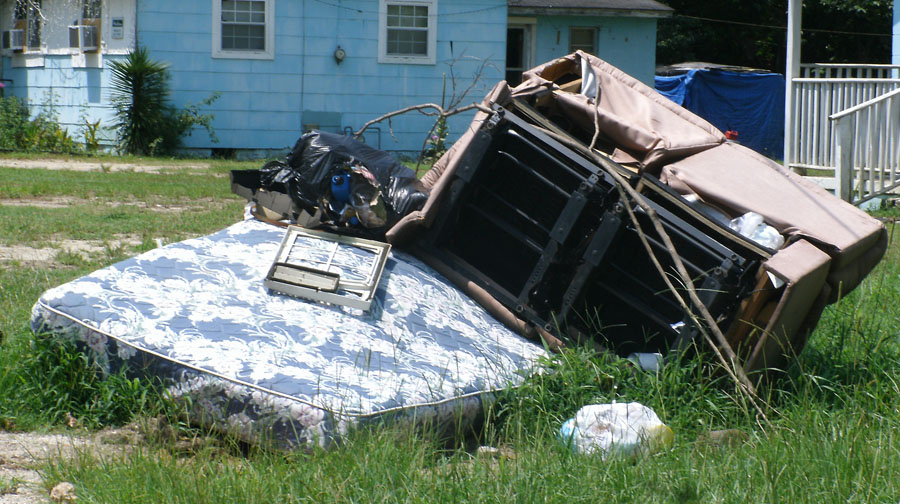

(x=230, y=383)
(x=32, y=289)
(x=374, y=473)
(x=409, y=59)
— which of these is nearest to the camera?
(x=374, y=473)

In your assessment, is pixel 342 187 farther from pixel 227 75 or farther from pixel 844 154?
pixel 227 75

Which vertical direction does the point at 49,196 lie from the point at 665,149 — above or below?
below

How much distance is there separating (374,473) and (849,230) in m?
2.77

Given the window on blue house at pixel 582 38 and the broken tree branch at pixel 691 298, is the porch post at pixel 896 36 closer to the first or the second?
the window on blue house at pixel 582 38

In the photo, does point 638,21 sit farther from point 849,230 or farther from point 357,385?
point 357,385

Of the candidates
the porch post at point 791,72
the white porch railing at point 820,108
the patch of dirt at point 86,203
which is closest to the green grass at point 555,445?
the patch of dirt at point 86,203

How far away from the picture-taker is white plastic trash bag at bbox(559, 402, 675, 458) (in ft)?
11.7

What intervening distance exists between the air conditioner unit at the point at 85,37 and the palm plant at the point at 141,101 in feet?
2.86

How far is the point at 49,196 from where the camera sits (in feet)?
32.7

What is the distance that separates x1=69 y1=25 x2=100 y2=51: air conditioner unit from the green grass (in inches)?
472

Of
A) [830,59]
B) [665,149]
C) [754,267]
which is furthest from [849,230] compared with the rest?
[830,59]

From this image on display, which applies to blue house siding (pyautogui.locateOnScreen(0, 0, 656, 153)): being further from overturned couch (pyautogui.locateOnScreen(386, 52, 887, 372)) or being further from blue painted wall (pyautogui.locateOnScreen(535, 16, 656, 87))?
A: overturned couch (pyautogui.locateOnScreen(386, 52, 887, 372))

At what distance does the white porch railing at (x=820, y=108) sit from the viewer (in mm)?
11078

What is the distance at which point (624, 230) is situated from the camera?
445cm
